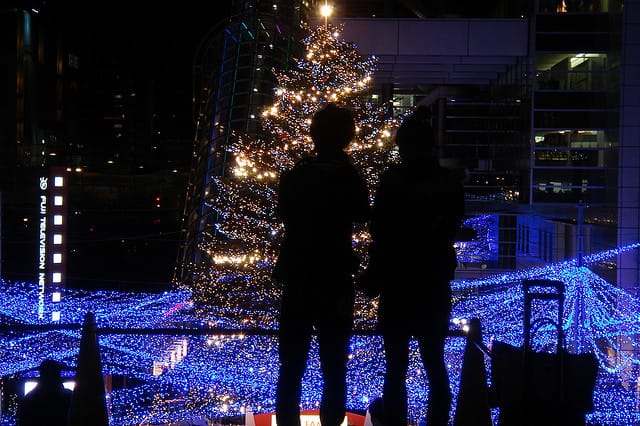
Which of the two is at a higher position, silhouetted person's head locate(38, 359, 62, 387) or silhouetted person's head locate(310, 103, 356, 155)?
silhouetted person's head locate(310, 103, 356, 155)

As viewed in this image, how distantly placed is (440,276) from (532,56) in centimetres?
1418

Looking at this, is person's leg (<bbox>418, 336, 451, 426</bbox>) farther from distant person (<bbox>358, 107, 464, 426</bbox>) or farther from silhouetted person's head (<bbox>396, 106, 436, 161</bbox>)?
silhouetted person's head (<bbox>396, 106, 436, 161</bbox>)

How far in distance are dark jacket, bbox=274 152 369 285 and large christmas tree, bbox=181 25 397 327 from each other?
6.19m

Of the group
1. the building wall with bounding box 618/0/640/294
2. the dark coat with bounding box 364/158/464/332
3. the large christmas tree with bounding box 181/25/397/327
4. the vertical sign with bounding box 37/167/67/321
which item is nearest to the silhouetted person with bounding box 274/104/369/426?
the dark coat with bounding box 364/158/464/332

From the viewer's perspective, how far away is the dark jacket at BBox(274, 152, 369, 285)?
2.68 metres

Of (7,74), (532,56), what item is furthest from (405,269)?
(7,74)

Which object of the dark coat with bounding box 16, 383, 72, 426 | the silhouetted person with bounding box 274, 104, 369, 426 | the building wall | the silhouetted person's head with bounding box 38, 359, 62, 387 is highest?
the building wall

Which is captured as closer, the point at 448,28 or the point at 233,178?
the point at 233,178

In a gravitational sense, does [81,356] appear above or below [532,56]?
below

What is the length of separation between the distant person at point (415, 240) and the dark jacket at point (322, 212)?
0.44 ft

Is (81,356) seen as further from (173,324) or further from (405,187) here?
(173,324)

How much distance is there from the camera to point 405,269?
2.79m

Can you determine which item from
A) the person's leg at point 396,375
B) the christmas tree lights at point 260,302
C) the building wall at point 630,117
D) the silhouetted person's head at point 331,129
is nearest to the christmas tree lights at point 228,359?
the christmas tree lights at point 260,302

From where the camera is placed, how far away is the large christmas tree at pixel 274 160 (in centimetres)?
907
